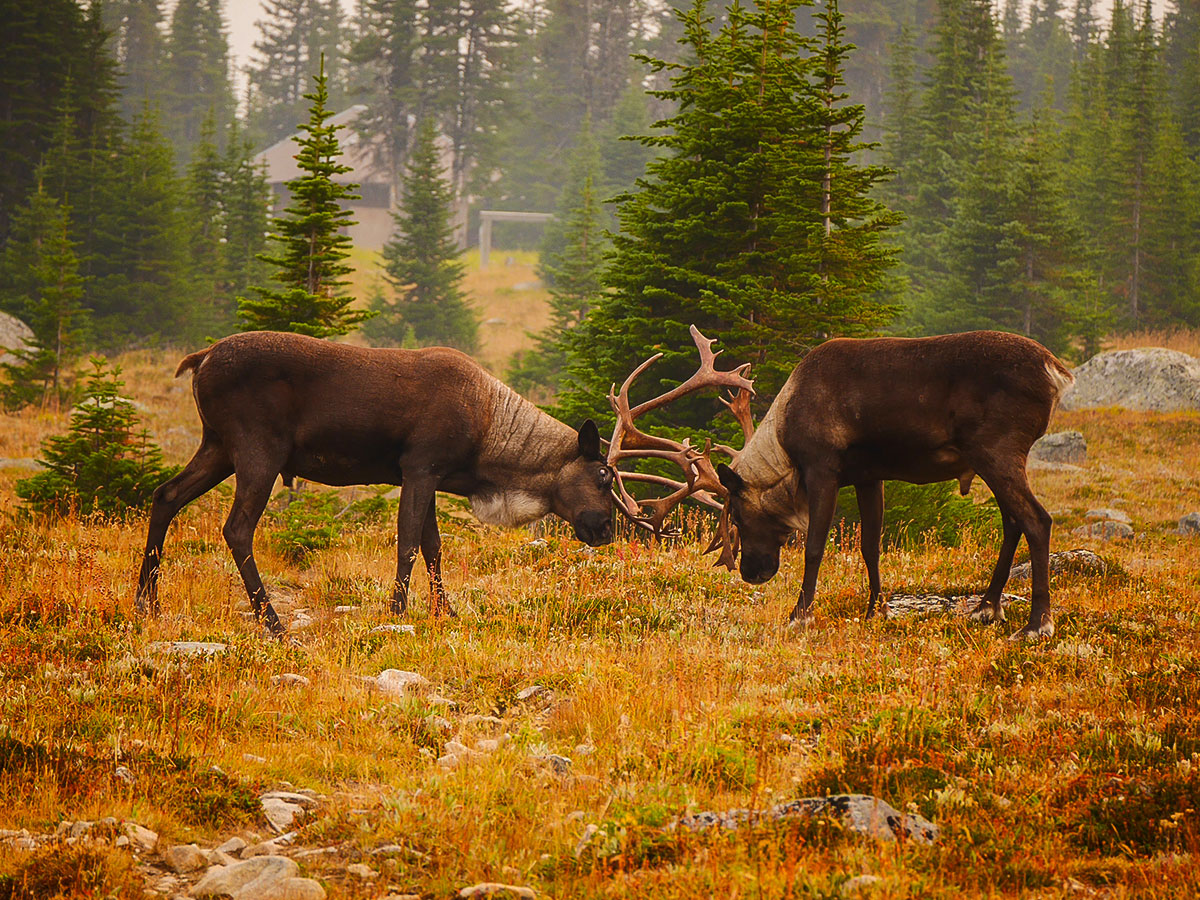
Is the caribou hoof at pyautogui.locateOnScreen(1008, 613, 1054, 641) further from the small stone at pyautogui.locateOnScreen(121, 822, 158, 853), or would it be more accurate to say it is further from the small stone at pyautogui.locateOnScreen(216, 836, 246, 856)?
the small stone at pyautogui.locateOnScreen(121, 822, 158, 853)

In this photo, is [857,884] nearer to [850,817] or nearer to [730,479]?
[850,817]

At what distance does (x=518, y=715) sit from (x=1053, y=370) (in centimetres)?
479

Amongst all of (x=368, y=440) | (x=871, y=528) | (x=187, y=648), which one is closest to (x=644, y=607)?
(x=871, y=528)

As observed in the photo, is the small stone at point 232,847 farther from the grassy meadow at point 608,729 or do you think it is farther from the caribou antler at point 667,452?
the caribou antler at point 667,452

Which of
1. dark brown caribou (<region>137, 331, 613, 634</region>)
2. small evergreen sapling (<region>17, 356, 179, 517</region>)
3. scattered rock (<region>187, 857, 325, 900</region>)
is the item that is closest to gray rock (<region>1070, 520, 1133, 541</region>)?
dark brown caribou (<region>137, 331, 613, 634</region>)

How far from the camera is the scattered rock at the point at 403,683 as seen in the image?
22.3 ft

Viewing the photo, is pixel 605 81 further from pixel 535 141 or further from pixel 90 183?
pixel 90 183

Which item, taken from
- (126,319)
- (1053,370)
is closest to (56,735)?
(1053,370)

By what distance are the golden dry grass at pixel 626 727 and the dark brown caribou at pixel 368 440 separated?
71 cm

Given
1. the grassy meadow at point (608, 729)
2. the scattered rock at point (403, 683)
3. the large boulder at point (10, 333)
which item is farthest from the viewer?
the large boulder at point (10, 333)

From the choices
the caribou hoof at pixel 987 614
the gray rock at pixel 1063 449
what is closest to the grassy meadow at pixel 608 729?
the caribou hoof at pixel 987 614

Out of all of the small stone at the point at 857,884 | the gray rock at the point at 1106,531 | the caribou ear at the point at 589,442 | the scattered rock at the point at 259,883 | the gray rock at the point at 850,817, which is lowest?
the gray rock at the point at 1106,531

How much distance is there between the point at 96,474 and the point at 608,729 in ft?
30.0

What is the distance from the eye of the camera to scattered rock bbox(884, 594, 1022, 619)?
919 centimetres
